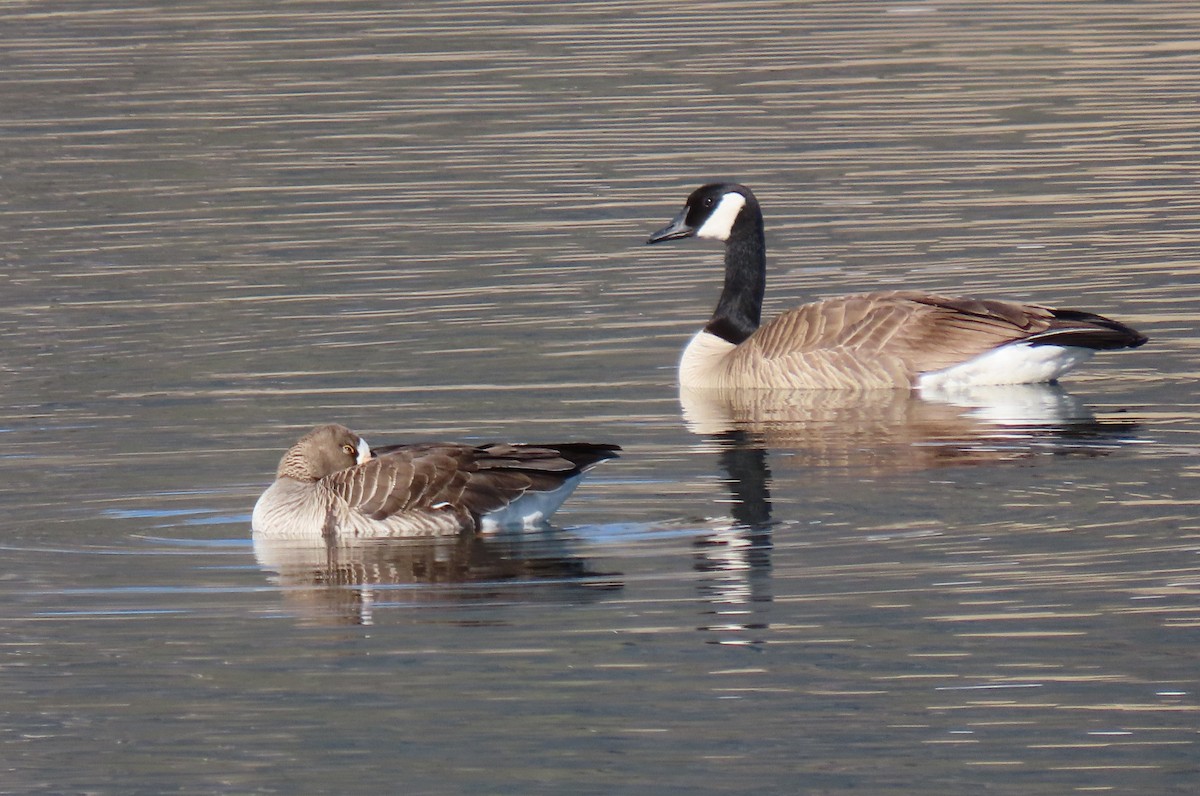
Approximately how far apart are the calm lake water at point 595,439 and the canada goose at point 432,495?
17 centimetres

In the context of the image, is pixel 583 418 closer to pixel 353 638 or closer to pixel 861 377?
pixel 861 377

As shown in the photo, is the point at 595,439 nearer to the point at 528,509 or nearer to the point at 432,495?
the point at 528,509

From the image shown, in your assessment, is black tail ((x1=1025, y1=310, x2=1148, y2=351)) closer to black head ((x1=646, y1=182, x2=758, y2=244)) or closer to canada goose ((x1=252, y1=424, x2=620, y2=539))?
black head ((x1=646, y1=182, x2=758, y2=244))

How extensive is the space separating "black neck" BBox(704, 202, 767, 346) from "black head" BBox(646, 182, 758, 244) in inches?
1.7

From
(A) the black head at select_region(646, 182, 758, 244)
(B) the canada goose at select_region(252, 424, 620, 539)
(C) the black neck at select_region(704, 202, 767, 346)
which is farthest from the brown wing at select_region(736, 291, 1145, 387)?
(B) the canada goose at select_region(252, 424, 620, 539)

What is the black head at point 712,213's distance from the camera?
19.2 meters

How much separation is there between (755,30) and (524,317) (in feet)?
75.4

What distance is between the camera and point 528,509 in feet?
41.4

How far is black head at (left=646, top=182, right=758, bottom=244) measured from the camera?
755 inches

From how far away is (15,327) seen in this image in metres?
19.8

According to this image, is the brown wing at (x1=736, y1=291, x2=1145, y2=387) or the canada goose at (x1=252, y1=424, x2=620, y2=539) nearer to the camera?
the canada goose at (x1=252, y1=424, x2=620, y2=539)

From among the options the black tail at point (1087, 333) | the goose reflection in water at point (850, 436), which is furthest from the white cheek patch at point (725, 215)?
the black tail at point (1087, 333)

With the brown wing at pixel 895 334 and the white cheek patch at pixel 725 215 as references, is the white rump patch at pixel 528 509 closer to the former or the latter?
the brown wing at pixel 895 334

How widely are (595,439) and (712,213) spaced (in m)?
4.91
